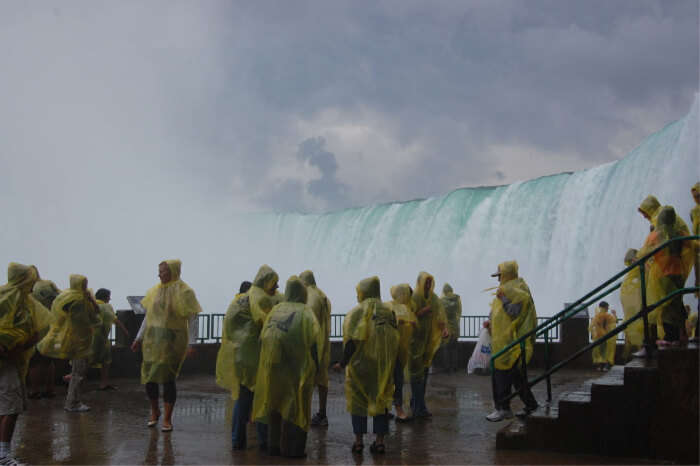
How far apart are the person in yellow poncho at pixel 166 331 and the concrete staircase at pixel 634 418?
3.50m

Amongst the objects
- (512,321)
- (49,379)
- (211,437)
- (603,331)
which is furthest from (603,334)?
(49,379)

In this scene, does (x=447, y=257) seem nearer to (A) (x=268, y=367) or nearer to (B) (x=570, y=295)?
(B) (x=570, y=295)

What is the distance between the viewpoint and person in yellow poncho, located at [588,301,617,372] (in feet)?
46.8

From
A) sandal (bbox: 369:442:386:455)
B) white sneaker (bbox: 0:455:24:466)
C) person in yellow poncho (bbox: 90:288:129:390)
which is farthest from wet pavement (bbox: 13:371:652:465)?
person in yellow poncho (bbox: 90:288:129:390)

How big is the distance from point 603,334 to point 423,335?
7008mm

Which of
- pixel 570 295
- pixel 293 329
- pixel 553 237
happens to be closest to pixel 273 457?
pixel 293 329

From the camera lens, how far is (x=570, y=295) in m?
23.2

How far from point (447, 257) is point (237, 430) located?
2432cm

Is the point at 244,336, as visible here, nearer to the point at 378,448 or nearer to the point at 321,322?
the point at 321,322

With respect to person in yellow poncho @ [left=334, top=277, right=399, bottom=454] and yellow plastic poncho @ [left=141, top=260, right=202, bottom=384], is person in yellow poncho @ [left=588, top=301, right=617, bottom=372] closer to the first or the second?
person in yellow poncho @ [left=334, top=277, right=399, bottom=454]

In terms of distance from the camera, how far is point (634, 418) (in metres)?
6.19

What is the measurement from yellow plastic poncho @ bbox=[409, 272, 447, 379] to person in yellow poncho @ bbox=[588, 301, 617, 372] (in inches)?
254

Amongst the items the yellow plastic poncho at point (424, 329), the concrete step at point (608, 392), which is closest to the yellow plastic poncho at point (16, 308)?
the yellow plastic poncho at point (424, 329)

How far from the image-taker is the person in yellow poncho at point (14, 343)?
5.82m
